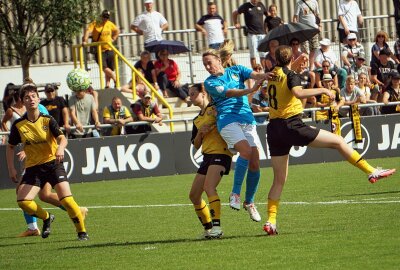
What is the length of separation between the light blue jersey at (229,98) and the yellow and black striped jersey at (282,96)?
0.68 metres

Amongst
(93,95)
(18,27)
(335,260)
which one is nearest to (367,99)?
(93,95)

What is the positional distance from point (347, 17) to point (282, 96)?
53.6ft

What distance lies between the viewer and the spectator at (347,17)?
28.6m

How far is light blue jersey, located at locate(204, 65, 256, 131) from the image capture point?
44.1 feet

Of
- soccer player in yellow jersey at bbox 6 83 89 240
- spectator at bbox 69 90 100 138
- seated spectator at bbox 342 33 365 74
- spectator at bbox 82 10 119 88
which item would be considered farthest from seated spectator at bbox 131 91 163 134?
soccer player in yellow jersey at bbox 6 83 89 240

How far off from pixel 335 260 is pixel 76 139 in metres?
14.6

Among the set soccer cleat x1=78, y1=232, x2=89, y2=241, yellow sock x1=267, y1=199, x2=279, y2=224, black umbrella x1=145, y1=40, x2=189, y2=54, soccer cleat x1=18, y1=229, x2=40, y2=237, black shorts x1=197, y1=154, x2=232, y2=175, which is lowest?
soccer cleat x1=18, y1=229, x2=40, y2=237

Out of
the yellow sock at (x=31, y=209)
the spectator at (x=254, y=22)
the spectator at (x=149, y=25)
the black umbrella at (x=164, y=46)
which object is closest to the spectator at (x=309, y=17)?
the spectator at (x=254, y=22)

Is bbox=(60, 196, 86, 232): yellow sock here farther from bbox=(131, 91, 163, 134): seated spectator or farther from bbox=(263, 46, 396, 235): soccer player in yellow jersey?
bbox=(131, 91, 163, 134): seated spectator

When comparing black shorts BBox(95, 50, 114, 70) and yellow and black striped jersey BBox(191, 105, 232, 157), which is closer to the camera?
yellow and black striped jersey BBox(191, 105, 232, 157)

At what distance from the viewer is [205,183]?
1312cm

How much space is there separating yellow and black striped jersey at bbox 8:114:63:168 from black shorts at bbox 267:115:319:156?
2.81m

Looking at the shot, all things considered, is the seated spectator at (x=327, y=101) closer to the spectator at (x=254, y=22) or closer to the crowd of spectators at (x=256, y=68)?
the crowd of spectators at (x=256, y=68)

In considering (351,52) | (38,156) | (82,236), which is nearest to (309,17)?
(351,52)
